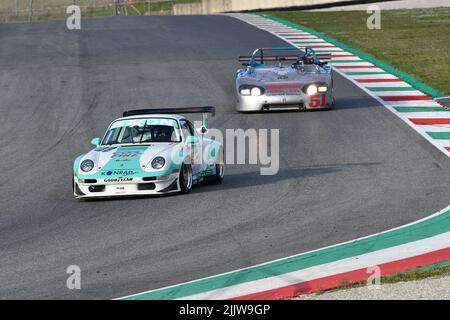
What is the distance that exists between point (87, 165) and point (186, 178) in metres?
1.31

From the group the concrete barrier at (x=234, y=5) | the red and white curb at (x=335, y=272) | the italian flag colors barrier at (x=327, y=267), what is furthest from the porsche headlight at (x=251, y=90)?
the concrete barrier at (x=234, y=5)

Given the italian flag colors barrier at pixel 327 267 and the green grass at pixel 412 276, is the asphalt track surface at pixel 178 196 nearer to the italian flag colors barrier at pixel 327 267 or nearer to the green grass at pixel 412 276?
the italian flag colors barrier at pixel 327 267

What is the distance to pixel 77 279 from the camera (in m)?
9.83

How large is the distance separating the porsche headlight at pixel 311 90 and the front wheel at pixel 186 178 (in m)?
7.38

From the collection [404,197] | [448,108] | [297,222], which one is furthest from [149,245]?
[448,108]

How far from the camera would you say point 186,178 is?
14578 millimetres

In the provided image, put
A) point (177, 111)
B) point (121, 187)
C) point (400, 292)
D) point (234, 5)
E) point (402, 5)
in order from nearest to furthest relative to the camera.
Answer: point (400, 292)
point (121, 187)
point (177, 111)
point (402, 5)
point (234, 5)

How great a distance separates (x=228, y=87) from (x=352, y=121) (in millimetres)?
5194

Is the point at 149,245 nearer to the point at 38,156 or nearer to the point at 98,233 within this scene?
the point at 98,233

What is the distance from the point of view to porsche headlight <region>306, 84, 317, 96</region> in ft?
71.0

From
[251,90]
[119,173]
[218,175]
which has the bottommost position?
Result: [218,175]

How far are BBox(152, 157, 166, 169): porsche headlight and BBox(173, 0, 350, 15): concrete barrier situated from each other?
29.5 metres

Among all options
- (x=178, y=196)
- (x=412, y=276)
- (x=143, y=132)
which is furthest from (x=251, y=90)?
(x=412, y=276)

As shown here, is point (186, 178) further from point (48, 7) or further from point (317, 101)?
point (48, 7)
